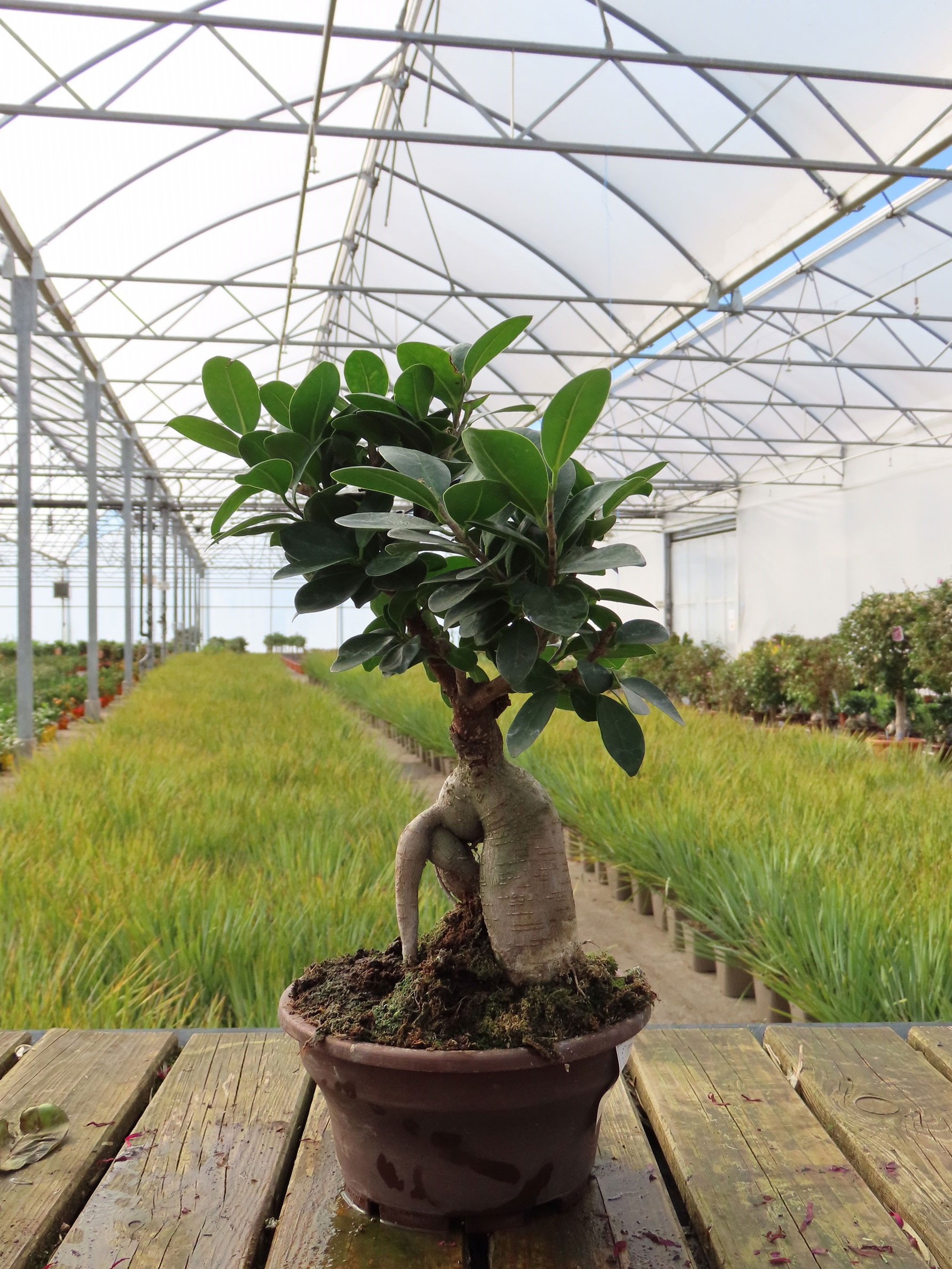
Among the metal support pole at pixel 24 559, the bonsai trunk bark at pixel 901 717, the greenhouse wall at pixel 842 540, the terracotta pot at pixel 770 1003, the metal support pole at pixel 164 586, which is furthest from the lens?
the metal support pole at pixel 164 586

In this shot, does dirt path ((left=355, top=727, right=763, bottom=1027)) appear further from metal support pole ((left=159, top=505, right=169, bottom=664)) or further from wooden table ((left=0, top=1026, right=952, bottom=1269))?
metal support pole ((left=159, top=505, right=169, bottom=664))

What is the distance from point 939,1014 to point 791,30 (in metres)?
4.83

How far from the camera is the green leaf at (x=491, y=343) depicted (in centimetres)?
80

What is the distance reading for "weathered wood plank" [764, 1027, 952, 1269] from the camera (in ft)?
2.69

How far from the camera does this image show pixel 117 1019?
1.48m

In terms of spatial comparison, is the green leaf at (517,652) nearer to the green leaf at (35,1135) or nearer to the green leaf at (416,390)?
the green leaf at (416,390)

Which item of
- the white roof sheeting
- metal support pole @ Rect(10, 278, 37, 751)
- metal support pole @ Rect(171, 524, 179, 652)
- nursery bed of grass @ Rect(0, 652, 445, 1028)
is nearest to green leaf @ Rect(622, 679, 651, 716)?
nursery bed of grass @ Rect(0, 652, 445, 1028)

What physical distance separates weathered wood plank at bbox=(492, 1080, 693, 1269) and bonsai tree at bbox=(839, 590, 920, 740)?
611 centimetres

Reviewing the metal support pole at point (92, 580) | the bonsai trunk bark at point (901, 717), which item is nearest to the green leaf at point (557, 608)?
the bonsai trunk bark at point (901, 717)

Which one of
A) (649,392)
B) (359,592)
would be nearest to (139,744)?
(359,592)

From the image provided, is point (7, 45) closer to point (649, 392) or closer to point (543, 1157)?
point (543, 1157)

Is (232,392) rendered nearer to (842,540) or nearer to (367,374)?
(367,374)

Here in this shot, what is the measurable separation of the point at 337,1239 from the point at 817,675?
7.81m

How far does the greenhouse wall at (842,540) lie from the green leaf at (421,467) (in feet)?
39.6
